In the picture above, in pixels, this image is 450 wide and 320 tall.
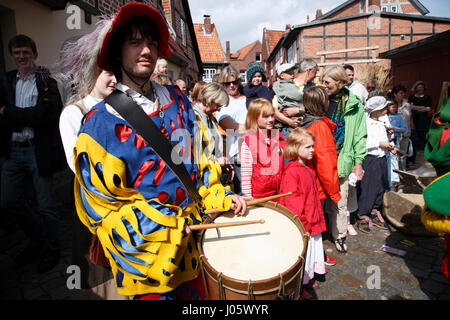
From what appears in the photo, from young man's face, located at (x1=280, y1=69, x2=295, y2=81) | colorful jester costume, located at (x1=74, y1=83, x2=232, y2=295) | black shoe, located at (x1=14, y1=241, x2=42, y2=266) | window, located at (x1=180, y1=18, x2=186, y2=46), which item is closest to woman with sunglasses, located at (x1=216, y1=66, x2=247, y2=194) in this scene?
young man's face, located at (x1=280, y1=69, x2=295, y2=81)

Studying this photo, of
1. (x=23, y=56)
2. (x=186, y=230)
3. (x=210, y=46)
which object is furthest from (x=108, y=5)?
(x=210, y=46)

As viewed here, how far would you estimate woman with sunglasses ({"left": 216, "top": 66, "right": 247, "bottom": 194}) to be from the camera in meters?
3.59

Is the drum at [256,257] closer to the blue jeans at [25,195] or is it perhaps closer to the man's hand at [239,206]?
the man's hand at [239,206]

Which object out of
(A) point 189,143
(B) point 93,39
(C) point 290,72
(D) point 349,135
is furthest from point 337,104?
(B) point 93,39

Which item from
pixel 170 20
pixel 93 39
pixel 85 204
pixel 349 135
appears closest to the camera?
pixel 85 204

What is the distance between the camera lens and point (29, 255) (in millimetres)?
3266

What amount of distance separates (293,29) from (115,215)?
→ 21.6 meters

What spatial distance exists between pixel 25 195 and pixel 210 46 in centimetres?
2843

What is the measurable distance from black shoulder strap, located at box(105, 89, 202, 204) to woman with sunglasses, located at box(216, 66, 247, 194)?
86.3 inches

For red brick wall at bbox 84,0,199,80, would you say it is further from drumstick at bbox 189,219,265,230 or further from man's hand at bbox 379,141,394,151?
man's hand at bbox 379,141,394,151

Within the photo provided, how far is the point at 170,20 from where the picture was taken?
1277cm

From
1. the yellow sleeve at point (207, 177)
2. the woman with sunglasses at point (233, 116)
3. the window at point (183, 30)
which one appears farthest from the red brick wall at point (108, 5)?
the window at point (183, 30)
